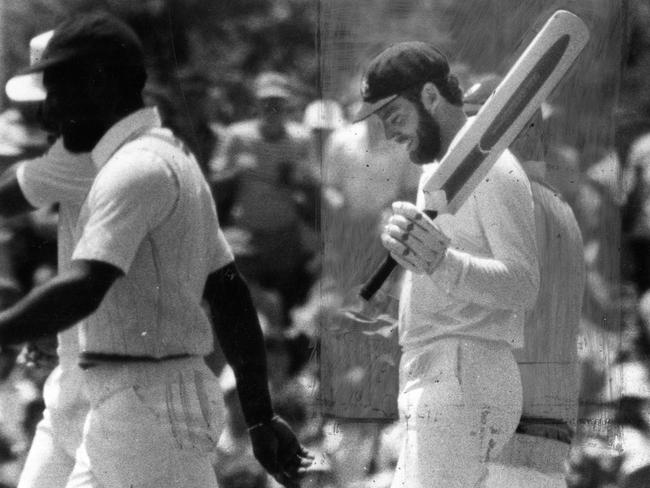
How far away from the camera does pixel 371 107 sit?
4207 mm

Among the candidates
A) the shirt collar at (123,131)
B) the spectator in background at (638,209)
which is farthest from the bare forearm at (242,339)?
the spectator in background at (638,209)

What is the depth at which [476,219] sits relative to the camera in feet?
12.9

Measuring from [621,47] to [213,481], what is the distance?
164cm

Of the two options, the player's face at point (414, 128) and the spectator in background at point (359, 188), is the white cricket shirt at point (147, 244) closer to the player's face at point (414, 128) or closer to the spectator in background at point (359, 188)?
the player's face at point (414, 128)

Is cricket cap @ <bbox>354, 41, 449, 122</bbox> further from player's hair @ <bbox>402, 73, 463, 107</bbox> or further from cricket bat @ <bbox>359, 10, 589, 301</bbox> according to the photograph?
cricket bat @ <bbox>359, 10, 589, 301</bbox>

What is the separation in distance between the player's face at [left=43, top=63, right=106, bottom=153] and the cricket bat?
74 cm

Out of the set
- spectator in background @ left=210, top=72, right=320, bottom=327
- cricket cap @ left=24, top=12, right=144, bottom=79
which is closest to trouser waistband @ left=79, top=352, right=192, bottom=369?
cricket cap @ left=24, top=12, right=144, bottom=79

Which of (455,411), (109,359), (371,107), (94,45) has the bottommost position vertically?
(455,411)

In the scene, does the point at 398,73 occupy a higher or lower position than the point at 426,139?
higher

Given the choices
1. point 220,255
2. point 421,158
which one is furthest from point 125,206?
point 421,158

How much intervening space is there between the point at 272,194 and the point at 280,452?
0.89 metres

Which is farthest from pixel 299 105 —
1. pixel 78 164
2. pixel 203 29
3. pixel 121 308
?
pixel 121 308

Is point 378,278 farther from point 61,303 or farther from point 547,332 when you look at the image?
point 61,303

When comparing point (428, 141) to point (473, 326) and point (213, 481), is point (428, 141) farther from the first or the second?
point (213, 481)
